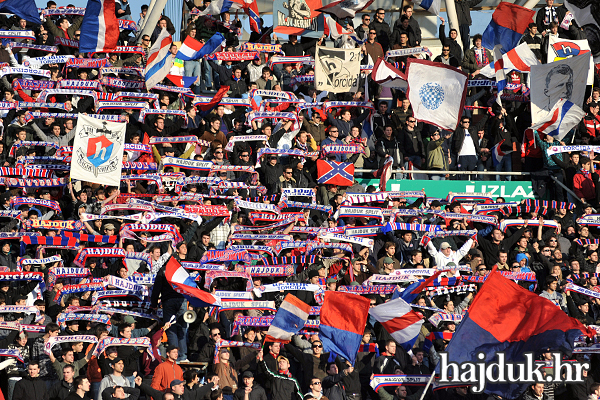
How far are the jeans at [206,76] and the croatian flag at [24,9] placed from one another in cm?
418

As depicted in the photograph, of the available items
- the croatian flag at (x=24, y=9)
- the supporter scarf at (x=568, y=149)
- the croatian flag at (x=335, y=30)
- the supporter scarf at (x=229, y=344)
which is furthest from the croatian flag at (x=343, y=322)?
the croatian flag at (x=24, y=9)

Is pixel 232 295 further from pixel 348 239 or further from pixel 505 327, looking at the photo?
pixel 505 327

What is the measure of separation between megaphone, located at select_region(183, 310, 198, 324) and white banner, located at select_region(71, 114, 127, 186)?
4122mm

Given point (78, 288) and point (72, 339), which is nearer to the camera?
point (72, 339)

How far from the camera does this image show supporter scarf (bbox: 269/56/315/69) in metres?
24.6

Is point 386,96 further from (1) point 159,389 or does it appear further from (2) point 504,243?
(1) point 159,389

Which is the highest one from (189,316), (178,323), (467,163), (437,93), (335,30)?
(335,30)

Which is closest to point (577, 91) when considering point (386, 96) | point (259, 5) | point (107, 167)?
point (386, 96)

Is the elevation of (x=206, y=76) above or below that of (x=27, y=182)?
above

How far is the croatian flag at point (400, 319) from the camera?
15.3 metres

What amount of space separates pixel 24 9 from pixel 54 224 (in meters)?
8.79

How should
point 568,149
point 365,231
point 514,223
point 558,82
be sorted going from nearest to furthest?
point 365,231
point 514,223
point 568,149
point 558,82

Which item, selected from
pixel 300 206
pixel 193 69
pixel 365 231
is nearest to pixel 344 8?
pixel 193 69

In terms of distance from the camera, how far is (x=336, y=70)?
2378 cm
